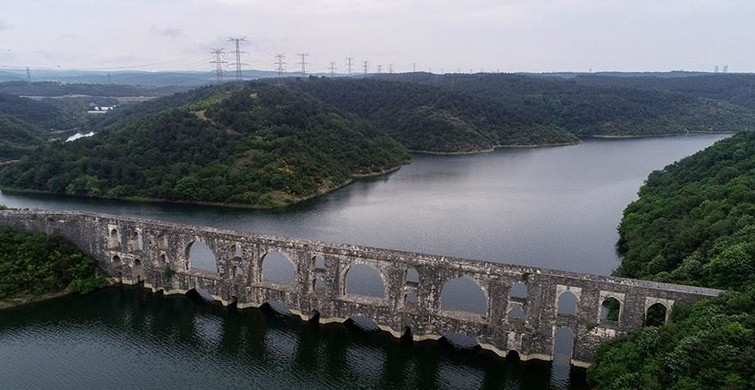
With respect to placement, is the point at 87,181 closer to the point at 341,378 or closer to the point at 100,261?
the point at 100,261

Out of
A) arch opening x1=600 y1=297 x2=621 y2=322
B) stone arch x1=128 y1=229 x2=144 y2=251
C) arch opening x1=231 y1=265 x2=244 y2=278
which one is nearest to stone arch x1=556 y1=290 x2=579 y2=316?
arch opening x1=600 y1=297 x2=621 y2=322

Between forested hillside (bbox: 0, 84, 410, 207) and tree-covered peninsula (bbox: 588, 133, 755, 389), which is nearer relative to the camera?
tree-covered peninsula (bbox: 588, 133, 755, 389)

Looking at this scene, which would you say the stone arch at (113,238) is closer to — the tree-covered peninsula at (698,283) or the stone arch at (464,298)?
the stone arch at (464,298)

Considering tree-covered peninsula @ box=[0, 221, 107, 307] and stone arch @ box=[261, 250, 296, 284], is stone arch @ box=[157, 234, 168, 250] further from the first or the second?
stone arch @ box=[261, 250, 296, 284]

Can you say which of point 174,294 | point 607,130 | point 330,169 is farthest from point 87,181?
point 607,130

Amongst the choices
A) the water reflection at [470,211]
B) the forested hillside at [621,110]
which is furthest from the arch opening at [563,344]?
the forested hillside at [621,110]

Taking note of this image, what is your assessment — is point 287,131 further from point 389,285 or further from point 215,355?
point 389,285
